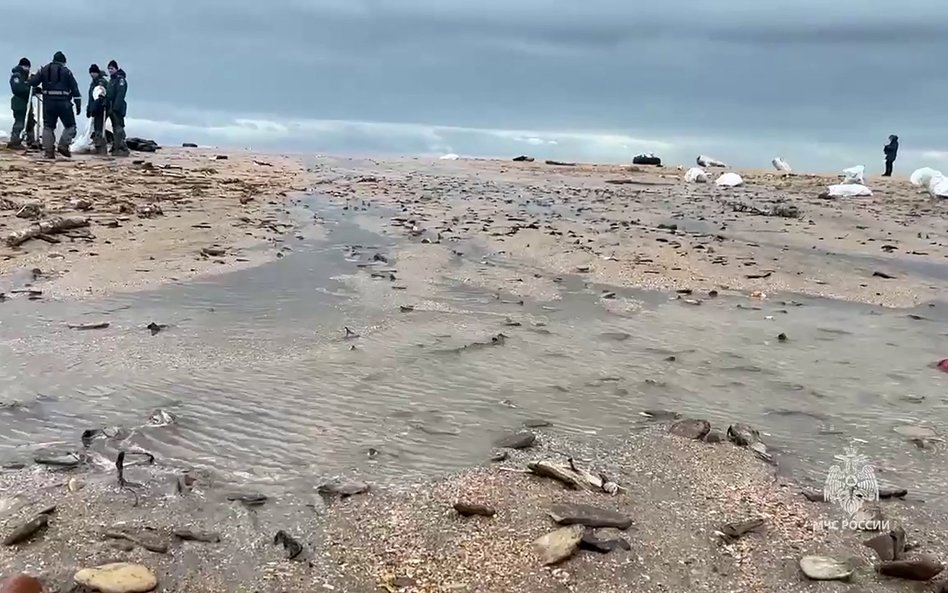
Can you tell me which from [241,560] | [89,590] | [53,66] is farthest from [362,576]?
[53,66]

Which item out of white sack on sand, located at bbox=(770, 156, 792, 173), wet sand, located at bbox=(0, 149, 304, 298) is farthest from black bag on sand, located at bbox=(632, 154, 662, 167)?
wet sand, located at bbox=(0, 149, 304, 298)

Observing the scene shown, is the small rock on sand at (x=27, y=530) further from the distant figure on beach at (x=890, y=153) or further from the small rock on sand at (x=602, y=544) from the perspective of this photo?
the distant figure on beach at (x=890, y=153)

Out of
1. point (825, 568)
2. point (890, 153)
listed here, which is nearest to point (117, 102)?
point (825, 568)

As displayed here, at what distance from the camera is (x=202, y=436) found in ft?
13.0

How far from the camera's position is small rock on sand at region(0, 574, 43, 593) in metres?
2.50

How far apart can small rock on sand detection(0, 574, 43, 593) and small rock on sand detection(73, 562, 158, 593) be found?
0.11 meters

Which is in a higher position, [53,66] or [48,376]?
[53,66]

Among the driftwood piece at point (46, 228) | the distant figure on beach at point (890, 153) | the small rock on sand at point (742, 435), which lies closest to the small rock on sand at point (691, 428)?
the small rock on sand at point (742, 435)

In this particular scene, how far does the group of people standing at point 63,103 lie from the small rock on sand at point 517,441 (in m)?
16.8

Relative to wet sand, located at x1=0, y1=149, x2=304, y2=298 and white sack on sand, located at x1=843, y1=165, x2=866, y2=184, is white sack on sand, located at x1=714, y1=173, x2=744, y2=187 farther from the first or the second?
wet sand, located at x1=0, y1=149, x2=304, y2=298

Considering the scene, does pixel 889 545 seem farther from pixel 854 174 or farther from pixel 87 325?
pixel 854 174

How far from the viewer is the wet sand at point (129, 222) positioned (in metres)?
7.57

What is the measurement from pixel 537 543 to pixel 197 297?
4814mm

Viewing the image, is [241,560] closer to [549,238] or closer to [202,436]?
[202,436]
